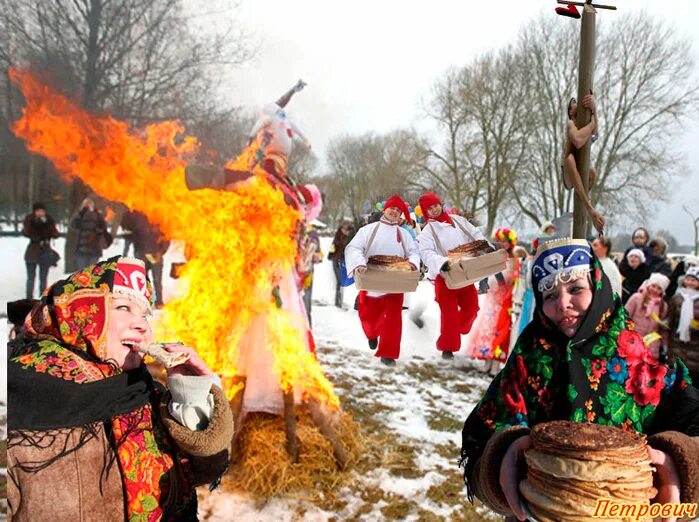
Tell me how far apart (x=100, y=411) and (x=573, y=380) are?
2.20m

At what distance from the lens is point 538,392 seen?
2.13 m

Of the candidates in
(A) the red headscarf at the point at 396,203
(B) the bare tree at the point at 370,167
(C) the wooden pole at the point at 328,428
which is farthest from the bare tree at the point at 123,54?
(C) the wooden pole at the point at 328,428

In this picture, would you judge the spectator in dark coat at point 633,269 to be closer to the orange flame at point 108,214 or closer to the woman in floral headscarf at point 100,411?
the woman in floral headscarf at point 100,411

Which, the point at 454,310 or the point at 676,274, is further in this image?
the point at 676,274

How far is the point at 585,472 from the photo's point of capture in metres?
1.48

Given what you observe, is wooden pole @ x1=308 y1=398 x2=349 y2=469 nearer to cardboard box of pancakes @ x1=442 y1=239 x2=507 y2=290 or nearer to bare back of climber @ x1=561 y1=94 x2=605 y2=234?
cardboard box of pancakes @ x1=442 y1=239 x2=507 y2=290

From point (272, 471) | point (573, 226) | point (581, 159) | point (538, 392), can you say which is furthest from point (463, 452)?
point (272, 471)

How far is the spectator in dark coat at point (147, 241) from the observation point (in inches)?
111

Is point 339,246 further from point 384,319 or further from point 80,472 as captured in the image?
point 80,472

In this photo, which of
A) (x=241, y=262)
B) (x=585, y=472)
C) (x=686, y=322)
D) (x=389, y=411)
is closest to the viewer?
(x=585, y=472)

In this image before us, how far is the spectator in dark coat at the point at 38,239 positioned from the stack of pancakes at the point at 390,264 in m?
1.58

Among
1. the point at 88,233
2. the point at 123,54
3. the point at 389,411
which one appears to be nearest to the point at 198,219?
the point at 88,233

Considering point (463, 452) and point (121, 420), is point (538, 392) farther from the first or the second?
point (121, 420)

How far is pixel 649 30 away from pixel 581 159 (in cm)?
73
